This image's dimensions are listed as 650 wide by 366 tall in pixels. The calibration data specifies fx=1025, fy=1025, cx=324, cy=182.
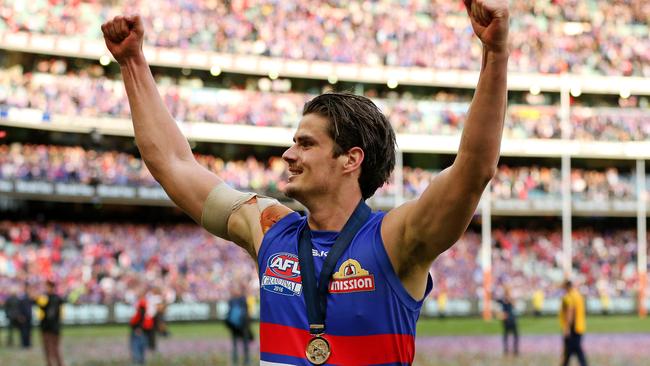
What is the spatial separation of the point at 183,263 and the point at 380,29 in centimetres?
1946

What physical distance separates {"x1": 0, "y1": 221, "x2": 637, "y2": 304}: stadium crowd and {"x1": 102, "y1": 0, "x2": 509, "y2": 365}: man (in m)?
25.6

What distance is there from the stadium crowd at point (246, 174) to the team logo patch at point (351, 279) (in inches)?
1373

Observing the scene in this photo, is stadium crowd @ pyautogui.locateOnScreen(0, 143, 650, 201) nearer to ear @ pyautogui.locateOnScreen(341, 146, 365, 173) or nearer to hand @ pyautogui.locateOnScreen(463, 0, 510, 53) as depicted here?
ear @ pyautogui.locateOnScreen(341, 146, 365, 173)

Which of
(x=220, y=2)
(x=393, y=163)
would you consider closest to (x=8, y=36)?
(x=220, y=2)

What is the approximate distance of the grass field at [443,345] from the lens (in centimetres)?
2334

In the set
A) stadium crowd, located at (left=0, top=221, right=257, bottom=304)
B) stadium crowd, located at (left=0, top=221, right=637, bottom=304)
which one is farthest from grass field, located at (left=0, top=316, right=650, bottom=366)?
stadium crowd, located at (left=0, top=221, right=637, bottom=304)

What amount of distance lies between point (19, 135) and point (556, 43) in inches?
1072

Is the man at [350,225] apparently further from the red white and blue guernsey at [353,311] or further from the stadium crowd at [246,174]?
the stadium crowd at [246,174]

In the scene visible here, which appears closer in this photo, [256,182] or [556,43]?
[256,182]

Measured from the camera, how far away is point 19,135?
152ft

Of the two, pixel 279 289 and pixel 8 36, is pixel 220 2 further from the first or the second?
pixel 279 289

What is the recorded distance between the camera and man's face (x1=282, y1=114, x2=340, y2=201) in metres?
3.56

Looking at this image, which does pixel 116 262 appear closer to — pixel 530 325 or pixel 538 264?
pixel 530 325

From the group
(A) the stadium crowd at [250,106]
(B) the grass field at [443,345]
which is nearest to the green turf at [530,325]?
(B) the grass field at [443,345]
